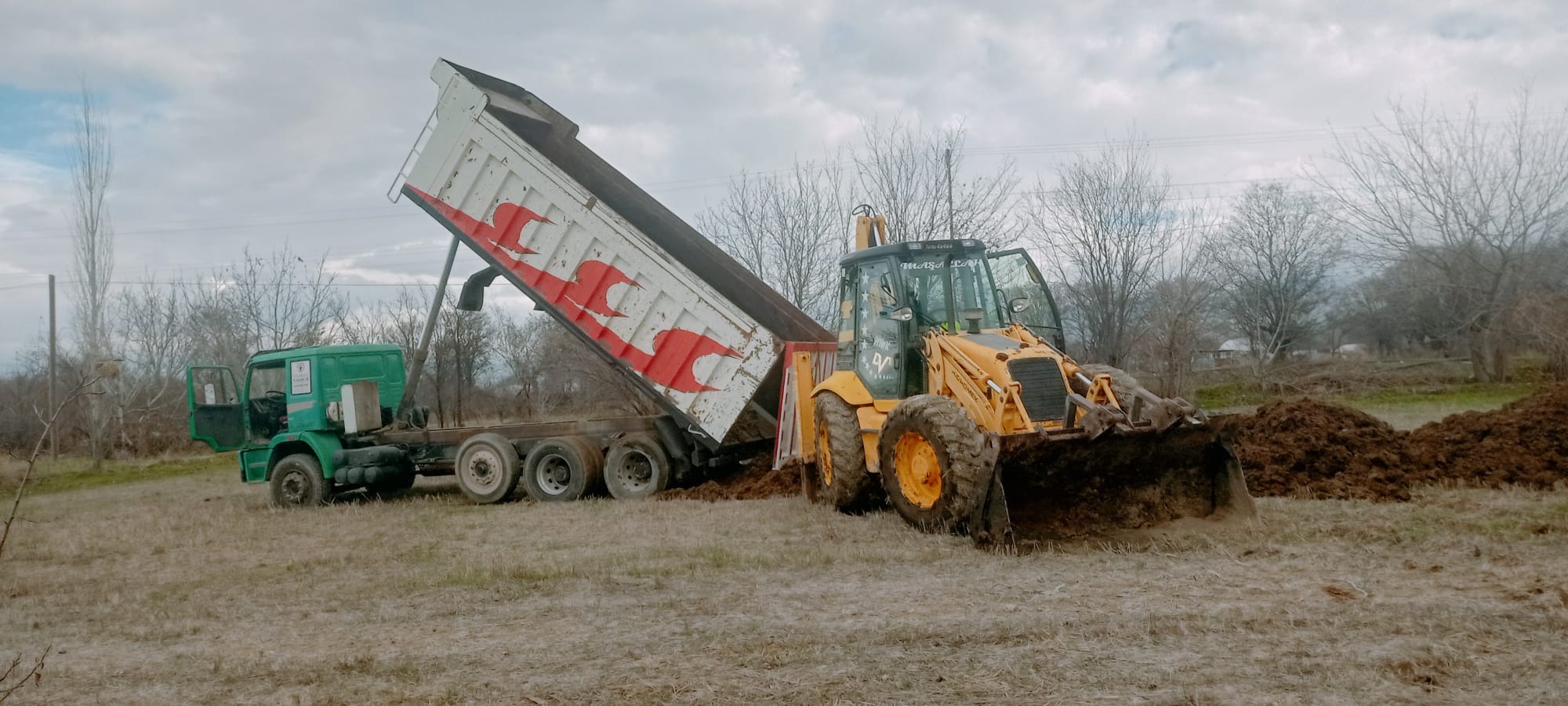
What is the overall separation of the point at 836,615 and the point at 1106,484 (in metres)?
2.55

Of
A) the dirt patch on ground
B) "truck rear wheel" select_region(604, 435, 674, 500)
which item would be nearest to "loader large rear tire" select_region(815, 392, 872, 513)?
"truck rear wheel" select_region(604, 435, 674, 500)

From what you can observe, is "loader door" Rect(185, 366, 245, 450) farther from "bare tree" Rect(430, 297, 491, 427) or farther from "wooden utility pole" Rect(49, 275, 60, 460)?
"wooden utility pole" Rect(49, 275, 60, 460)

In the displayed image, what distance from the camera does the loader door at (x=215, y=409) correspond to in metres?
12.1

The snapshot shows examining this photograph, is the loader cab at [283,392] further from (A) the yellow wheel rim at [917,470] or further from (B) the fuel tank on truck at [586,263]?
(A) the yellow wheel rim at [917,470]

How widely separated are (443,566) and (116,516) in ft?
25.4

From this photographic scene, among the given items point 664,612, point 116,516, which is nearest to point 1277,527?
point 664,612

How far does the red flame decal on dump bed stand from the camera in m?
10.5

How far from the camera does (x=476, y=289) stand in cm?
1170

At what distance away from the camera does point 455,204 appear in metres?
10.9

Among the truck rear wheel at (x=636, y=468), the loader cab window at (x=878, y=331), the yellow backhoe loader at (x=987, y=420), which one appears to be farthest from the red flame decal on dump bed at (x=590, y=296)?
the loader cab window at (x=878, y=331)

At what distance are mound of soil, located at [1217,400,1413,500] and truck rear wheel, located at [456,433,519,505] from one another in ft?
24.7

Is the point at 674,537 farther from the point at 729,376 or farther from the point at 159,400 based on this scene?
the point at 159,400

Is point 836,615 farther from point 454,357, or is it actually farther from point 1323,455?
point 454,357

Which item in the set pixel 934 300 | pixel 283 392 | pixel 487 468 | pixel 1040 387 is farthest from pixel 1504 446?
pixel 283 392
